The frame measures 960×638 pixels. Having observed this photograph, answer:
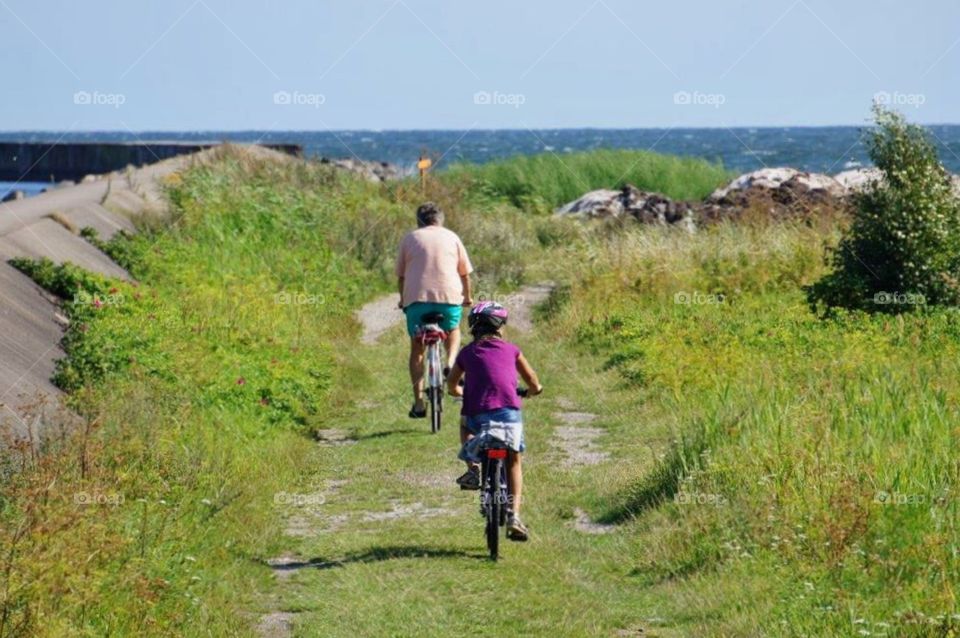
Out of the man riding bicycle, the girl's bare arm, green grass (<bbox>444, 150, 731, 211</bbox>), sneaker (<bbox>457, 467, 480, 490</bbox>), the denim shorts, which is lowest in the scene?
sneaker (<bbox>457, 467, 480, 490</bbox>)

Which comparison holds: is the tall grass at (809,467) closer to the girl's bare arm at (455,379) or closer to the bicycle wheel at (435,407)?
the girl's bare arm at (455,379)

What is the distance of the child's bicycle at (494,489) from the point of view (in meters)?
9.17

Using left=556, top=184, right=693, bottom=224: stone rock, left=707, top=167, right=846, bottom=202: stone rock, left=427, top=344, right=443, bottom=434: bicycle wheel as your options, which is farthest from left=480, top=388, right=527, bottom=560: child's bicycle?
left=707, top=167, right=846, bottom=202: stone rock

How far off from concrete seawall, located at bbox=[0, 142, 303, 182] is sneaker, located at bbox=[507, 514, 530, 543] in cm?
5633

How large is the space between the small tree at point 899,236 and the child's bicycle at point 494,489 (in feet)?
30.1

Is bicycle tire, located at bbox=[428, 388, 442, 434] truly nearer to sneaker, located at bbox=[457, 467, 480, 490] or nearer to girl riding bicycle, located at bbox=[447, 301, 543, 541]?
girl riding bicycle, located at bbox=[447, 301, 543, 541]

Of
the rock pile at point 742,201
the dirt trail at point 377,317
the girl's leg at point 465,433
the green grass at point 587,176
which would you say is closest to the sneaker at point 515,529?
the girl's leg at point 465,433

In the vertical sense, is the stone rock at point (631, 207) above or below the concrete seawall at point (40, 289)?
above

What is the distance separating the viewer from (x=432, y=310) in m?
13.7

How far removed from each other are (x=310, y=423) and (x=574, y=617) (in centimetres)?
649

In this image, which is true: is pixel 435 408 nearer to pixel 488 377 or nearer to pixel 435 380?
pixel 435 380

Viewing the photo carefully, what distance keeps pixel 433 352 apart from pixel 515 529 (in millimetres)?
4482

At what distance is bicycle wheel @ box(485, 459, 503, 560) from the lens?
9141mm

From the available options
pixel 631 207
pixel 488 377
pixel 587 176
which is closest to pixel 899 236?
pixel 488 377
